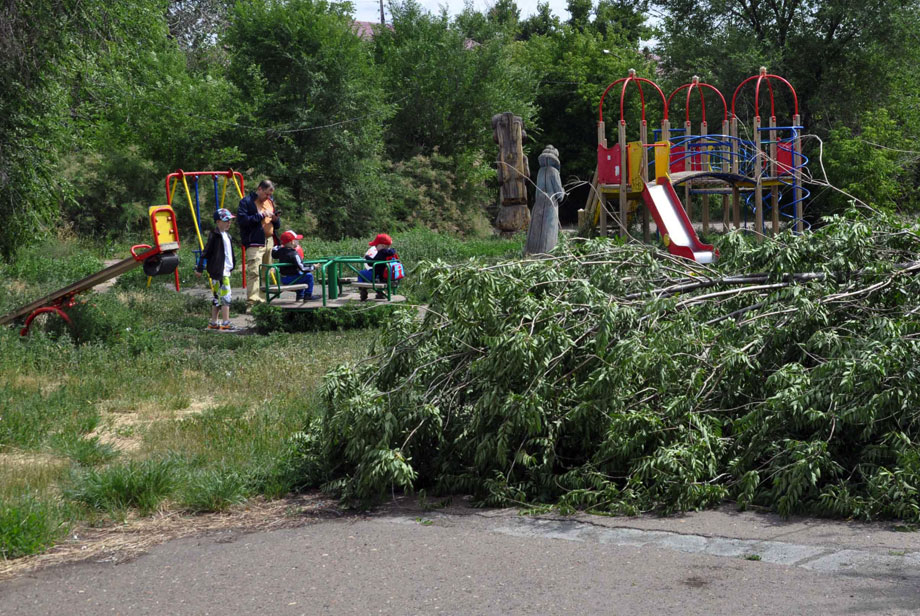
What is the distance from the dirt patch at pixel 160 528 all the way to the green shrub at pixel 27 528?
6 cm

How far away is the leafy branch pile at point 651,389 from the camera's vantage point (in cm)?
572

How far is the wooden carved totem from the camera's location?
17.3 meters

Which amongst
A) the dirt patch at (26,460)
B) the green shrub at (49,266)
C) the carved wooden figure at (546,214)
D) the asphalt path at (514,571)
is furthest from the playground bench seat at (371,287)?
the asphalt path at (514,571)

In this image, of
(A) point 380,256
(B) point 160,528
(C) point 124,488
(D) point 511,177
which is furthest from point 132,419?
(D) point 511,177

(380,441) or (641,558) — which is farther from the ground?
(380,441)

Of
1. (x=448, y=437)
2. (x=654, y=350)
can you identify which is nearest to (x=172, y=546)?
(x=448, y=437)

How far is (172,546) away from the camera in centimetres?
548

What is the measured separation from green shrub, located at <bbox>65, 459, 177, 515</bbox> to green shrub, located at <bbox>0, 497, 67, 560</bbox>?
1.26ft

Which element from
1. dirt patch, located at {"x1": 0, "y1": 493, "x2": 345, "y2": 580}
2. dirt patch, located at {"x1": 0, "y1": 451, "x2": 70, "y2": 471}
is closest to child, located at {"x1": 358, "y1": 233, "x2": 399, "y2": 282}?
dirt patch, located at {"x1": 0, "y1": 451, "x2": 70, "y2": 471}

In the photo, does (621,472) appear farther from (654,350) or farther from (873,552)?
(873,552)

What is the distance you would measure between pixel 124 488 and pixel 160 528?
53 centimetres

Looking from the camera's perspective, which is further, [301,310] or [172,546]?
[301,310]

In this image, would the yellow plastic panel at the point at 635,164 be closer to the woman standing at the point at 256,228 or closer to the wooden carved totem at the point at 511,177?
the wooden carved totem at the point at 511,177

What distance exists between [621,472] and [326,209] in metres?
27.7
